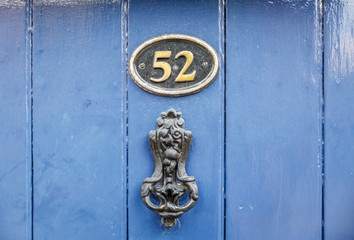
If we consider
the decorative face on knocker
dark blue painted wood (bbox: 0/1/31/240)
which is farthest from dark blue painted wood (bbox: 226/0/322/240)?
dark blue painted wood (bbox: 0/1/31/240)

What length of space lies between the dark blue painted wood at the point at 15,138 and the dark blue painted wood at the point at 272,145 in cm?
46

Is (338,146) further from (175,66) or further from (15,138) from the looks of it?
(15,138)

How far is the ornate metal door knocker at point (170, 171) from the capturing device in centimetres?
65

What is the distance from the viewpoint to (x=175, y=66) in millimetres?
675

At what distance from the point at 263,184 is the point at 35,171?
0.52 meters

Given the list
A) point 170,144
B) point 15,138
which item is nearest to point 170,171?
point 170,144

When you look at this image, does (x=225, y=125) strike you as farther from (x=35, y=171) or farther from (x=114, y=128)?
(x=35, y=171)

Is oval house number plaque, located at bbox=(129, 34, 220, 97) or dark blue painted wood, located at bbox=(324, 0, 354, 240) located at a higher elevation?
oval house number plaque, located at bbox=(129, 34, 220, 97)

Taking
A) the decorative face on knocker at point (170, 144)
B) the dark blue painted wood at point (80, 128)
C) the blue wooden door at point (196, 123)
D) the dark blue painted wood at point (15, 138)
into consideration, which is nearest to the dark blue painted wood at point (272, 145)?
the blue wooden door at point (196, 123)

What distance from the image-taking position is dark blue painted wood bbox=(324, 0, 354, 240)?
2.23 ft

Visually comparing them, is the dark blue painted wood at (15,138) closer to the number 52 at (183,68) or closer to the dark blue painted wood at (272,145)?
the number 52 at (183,68)

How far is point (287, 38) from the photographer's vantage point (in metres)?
0.69

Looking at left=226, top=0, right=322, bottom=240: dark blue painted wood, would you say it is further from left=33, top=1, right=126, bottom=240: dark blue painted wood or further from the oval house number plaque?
left=33, top=1, right=126, bottom=240: dark blue painted wood

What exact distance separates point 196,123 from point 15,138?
418mm
